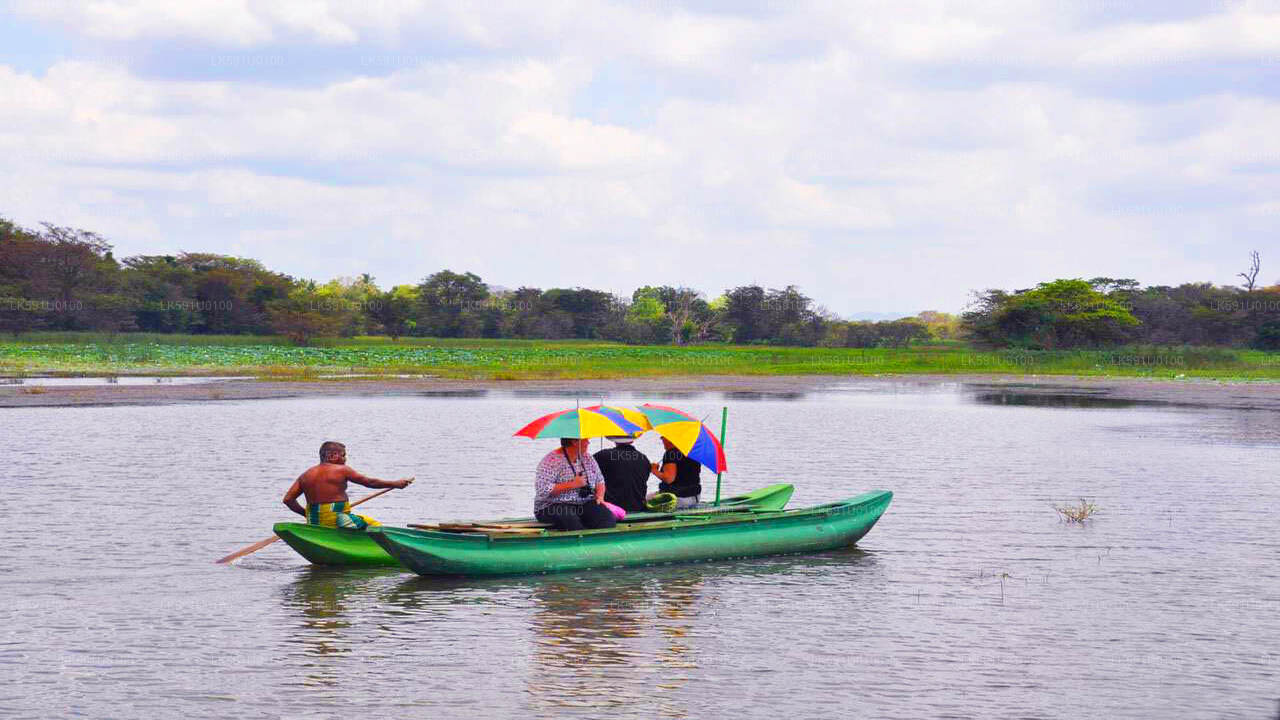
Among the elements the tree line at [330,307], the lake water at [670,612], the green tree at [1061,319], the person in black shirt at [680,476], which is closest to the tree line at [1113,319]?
the green tree at [1061,319]

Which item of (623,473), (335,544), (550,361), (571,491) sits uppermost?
(550,361)

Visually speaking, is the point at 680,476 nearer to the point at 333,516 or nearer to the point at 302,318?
the point at 333,516

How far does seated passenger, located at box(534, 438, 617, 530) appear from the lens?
15.6 meters

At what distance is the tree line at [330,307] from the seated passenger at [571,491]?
3432 inches

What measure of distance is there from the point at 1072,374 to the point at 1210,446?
45.3m

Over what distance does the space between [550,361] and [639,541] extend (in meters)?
69.8

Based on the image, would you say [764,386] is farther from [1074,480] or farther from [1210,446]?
[1074,480]

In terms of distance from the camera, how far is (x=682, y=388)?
206ft

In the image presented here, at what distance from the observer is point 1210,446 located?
111 feet

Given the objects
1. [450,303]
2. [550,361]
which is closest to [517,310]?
[450,303]

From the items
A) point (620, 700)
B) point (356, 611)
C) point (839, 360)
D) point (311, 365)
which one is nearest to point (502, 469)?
point (356, 611)

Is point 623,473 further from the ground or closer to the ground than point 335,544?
further from the ground

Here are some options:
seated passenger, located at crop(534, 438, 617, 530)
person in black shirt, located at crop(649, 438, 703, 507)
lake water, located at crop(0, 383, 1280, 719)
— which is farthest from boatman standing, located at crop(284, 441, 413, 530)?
person in black shirt, located at crop(649, 438, 703, 507)

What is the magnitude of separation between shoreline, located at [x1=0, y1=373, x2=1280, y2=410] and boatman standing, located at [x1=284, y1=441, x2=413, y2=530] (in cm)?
3170
